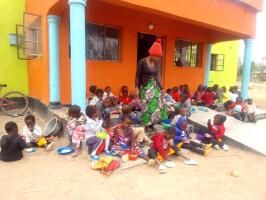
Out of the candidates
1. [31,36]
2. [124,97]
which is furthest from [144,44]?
[31,36]

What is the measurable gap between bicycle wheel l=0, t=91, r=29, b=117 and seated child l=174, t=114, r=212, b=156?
4.40 meters

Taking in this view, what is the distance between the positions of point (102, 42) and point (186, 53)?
12.5 feet

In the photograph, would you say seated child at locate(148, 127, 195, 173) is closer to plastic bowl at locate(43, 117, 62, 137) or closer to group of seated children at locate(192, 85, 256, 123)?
plastic bowl at locate(43, 117, 62, 137)

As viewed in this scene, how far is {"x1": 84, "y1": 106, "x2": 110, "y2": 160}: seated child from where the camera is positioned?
13.0ft

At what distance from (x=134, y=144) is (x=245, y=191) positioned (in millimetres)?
1785

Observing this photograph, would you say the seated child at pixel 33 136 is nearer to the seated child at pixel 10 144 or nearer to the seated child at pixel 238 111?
the seated child at pixel 10 144

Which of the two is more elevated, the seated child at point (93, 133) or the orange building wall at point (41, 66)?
the orange building wall at point (41, 66)

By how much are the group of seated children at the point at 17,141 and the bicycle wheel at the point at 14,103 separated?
2651 millimetres

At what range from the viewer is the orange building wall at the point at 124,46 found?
6202 millimetres

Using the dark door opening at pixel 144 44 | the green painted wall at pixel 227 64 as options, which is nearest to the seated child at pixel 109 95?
the dark door opening at pixel 144 44

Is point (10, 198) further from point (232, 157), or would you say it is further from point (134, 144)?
point (232, 157)

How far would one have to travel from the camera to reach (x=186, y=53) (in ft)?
30.6

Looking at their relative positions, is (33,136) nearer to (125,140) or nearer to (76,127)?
(76,127)

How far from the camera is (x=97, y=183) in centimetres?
315
